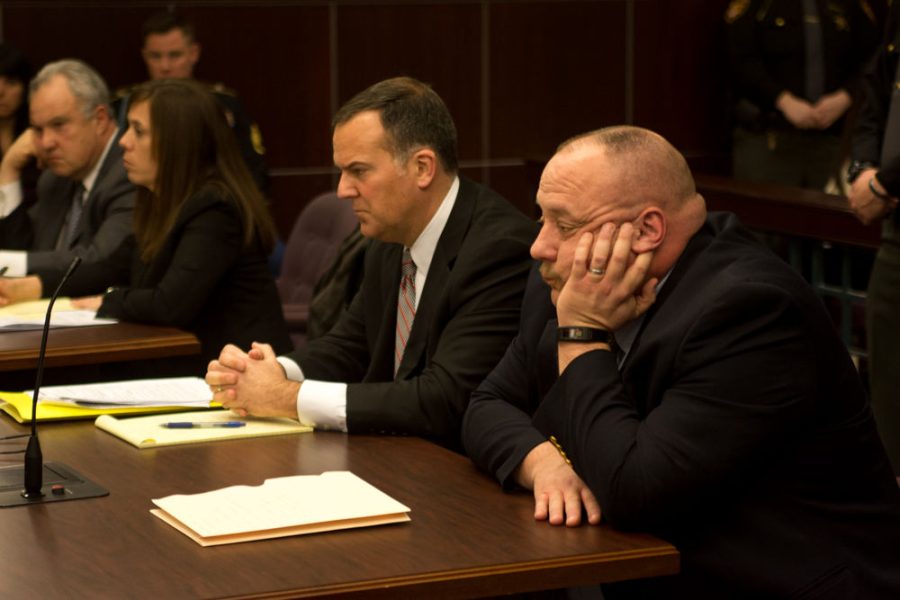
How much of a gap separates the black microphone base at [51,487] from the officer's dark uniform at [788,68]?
558 cm

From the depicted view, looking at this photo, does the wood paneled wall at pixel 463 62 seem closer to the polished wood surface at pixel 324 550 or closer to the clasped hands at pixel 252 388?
the clasped hands at pixel 252 388

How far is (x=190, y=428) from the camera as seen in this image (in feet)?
9.34

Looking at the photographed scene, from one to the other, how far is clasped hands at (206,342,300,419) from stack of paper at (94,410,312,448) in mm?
27

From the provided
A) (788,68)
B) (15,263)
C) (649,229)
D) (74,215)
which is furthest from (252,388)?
(788,68)

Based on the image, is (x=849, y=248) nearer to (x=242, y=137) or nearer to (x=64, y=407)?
(x=64, y=407)

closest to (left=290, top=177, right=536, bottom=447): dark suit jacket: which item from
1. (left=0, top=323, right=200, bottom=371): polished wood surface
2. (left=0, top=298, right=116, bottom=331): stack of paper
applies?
(left=0, top=323, right=200, bottom=371): polished wood surface

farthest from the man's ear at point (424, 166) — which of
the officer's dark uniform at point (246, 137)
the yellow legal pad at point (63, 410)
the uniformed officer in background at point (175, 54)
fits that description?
the uniformed officer in background at point (175, 54)

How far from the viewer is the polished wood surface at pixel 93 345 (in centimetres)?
368

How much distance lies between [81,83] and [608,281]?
11.2ft

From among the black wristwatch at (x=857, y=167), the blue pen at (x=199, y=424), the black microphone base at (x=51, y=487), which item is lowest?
the blue pen at (x=199, y=424)

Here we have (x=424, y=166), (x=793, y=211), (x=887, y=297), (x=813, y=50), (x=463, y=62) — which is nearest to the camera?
(x=424, y=166)

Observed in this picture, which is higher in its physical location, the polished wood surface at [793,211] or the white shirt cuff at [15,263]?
the polished wood surface at [793,211]

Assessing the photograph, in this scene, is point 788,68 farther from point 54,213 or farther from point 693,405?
point 693,405

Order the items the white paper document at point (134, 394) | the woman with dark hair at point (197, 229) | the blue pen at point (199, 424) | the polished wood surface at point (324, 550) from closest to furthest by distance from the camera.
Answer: the polished wood surface at point (324, 550) < the blue pen at point (199, 424) < the white paper document at point (134, 394) < the woman with dark hair at point (197, 229)
